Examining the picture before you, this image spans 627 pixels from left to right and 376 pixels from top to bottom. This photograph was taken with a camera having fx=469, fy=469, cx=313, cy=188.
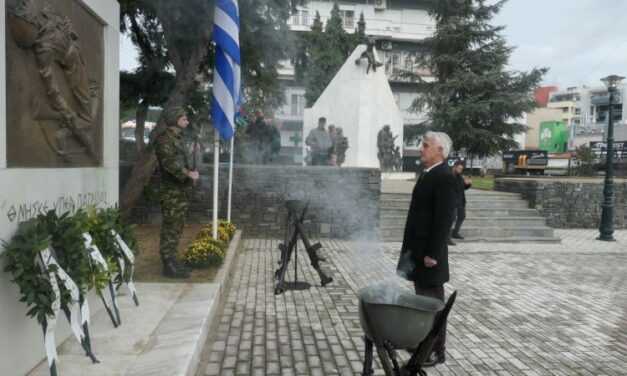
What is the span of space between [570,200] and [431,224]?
37.6 ft

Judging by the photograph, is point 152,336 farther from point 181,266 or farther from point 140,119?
point 140,119

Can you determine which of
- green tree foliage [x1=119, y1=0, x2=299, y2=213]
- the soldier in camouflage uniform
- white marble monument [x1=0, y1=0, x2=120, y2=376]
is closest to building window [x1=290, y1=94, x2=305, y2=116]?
green tree foliage [x1=119, y1=0, x2=299, y2=213]

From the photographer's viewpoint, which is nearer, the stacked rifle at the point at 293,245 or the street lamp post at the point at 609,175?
the stacked rifle at the point at 293,245

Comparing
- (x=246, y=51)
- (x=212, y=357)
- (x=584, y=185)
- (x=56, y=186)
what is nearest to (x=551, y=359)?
(x=212, y=357)

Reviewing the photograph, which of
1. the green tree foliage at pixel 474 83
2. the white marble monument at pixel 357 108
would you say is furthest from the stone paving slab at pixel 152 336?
the green tree foliage at pixel 474 83

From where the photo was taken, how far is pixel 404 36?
40.9m

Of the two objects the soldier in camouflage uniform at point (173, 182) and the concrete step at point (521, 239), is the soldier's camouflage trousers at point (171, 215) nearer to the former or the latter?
the soldier in camouflage uniform at point (173, 182)

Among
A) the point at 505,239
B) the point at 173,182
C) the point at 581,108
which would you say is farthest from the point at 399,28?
the point at 581,108

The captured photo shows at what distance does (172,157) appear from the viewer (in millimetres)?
5461

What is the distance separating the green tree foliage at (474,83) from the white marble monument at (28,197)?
78.3ft

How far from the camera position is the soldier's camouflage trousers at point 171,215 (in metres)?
5.63

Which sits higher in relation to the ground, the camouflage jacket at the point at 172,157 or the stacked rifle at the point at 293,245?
the camouflage jacket at the point at 172,157

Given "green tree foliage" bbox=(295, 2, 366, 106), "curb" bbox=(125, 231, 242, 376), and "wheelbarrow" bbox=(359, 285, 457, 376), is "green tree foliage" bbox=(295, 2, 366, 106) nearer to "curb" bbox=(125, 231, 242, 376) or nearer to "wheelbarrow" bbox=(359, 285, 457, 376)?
"curb" bbox=(125, 231, 242, 376)

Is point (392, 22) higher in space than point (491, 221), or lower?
higher
